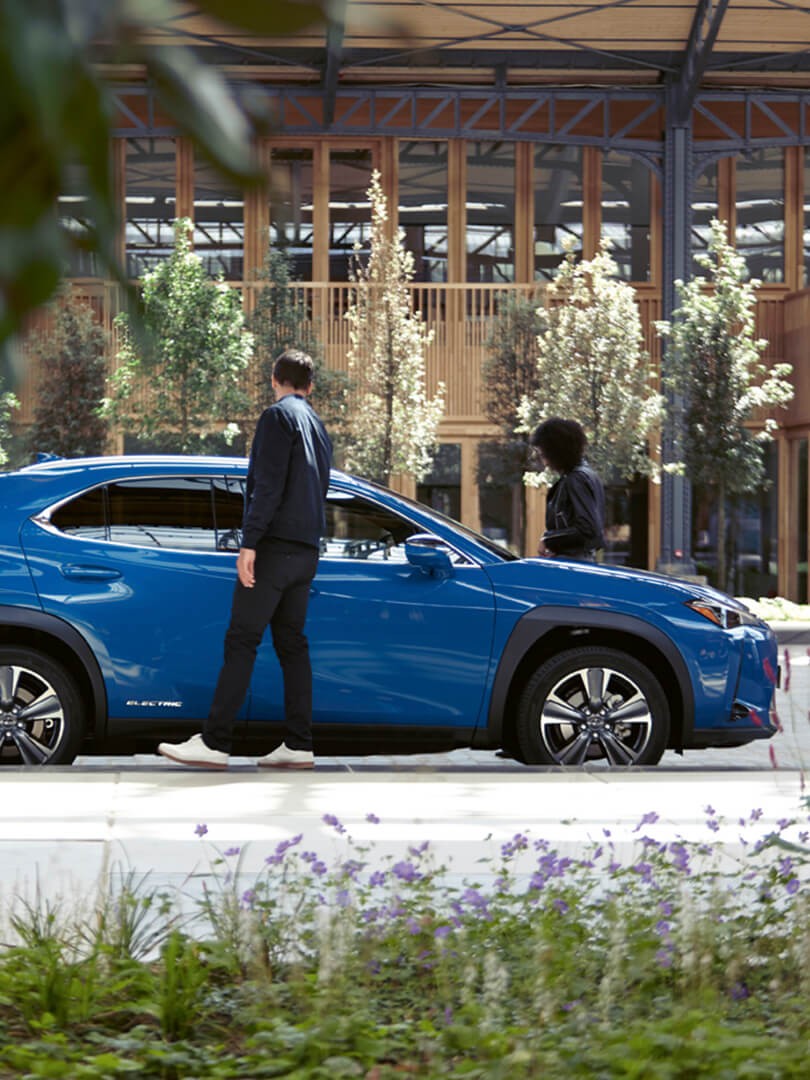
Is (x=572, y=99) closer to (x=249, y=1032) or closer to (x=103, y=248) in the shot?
(x=249, y=1032)

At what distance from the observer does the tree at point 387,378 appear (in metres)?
27.0

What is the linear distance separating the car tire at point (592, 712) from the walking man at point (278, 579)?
1.04 metres

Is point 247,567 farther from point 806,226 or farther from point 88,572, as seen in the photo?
point 806,226

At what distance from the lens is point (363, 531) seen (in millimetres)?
8445

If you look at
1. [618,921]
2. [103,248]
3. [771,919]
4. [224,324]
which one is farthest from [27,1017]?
[224,324]

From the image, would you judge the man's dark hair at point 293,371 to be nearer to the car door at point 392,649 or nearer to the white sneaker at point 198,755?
the car door at point 392,649

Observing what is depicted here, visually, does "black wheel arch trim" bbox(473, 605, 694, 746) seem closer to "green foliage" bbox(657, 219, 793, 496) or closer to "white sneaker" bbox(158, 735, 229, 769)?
"white sneaker" bbox(158, 735, 229, 769)

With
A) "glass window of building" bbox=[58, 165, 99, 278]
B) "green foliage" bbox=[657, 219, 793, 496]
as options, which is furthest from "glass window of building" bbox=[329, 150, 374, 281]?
"glass window of building" bbox=[58, 165, 99, 278]

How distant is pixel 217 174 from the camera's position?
2.80 ft

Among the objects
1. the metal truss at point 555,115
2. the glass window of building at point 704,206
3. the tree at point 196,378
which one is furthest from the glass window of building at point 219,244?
the glass window of building at point 704,206

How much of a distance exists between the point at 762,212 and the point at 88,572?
86.0 ft

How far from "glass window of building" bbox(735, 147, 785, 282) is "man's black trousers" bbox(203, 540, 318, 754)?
25563 mm

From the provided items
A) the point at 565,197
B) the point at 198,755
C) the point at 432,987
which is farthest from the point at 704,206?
the point at 432,987

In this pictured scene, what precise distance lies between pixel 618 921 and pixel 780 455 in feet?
93.5
